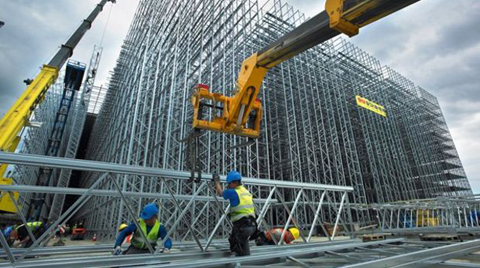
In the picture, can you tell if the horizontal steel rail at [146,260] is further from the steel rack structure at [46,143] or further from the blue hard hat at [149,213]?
the steel rack structure at [46,143]

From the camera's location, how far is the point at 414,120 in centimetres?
2248

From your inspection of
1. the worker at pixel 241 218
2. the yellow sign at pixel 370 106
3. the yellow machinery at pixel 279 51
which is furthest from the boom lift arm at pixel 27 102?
the yellow sign at pixel 370 106

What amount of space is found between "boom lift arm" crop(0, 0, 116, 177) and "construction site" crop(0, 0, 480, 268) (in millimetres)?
41

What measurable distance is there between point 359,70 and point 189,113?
505 inches

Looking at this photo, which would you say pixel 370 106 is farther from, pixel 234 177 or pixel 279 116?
pixel 234 177

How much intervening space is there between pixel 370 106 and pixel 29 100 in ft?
57.1

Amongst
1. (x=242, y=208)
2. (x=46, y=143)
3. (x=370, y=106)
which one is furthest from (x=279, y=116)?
(x=46, y=143)

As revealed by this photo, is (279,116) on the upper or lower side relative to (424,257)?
upper

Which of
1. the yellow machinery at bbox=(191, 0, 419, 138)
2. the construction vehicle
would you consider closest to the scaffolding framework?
the construction vehicle

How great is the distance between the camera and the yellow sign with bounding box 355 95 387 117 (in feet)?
53.8

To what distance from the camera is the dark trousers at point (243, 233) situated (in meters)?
2.95

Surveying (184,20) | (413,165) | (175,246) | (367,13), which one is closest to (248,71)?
(367,13)

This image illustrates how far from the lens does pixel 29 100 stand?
22.9 feet

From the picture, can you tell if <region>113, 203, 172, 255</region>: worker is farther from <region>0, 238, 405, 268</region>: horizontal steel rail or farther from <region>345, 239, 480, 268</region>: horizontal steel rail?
<region>345, 239, 480, 268</region>: horizontal steel rail
